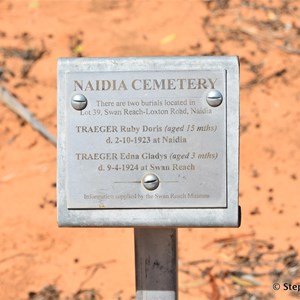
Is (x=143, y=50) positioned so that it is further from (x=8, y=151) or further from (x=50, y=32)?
(x=8, y=151)

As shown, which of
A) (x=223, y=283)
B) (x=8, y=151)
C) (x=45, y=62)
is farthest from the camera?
(x=45, y=62)

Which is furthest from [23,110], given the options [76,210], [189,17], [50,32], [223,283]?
[76,210]

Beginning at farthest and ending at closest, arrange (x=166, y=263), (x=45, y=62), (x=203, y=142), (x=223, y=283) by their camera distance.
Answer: (x=45, y=62) → (x=223, y=283) → (x=166, y=263) → (x=203, y=142)

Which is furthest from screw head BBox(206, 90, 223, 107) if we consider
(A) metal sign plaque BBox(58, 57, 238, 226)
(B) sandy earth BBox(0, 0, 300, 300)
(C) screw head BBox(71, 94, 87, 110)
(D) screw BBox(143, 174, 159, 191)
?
(B) sandy earth BBox(0, 0, 300, 300)

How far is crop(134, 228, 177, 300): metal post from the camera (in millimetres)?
2895

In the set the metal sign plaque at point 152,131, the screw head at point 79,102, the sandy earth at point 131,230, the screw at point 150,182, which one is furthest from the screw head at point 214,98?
the sandy earth at point 131,230

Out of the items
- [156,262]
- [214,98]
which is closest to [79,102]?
[214,98]

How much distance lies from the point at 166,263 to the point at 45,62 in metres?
2.89

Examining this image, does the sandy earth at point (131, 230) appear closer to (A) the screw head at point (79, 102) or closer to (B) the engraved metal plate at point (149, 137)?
(B) the engraved metal plate at point (149, 137)

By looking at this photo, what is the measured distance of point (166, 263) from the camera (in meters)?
2.90

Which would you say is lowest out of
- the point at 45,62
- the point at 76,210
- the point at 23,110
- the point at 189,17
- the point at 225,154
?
the point at 76,210

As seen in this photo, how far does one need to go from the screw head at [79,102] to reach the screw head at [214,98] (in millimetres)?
447

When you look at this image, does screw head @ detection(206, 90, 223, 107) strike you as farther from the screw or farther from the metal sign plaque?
the screw

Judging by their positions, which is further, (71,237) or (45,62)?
(45,62)
